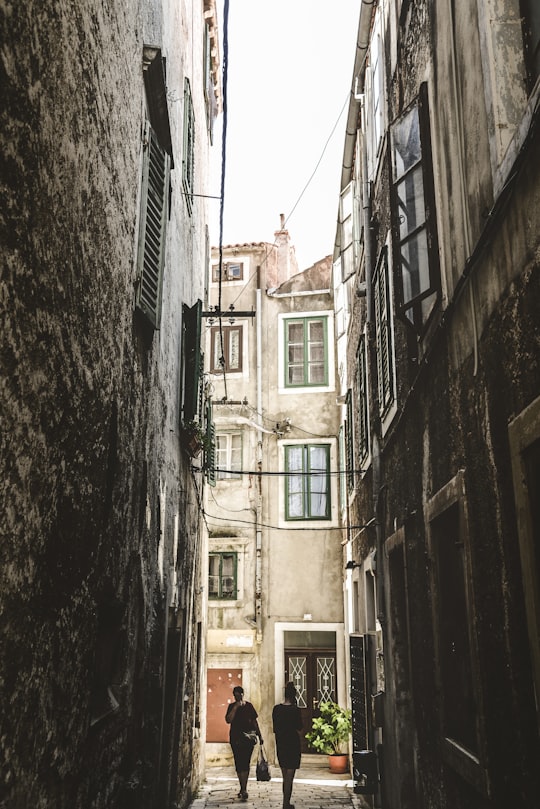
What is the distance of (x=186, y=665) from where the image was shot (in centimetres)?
1132

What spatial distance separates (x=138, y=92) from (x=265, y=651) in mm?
15294

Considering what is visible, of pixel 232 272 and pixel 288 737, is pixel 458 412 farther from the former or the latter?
pixel 232 272

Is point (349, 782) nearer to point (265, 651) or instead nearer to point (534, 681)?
point (265, 651)

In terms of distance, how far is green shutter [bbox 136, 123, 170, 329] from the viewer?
5969mm

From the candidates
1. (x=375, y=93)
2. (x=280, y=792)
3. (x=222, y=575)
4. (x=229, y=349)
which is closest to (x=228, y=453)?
(x=229, y=349)

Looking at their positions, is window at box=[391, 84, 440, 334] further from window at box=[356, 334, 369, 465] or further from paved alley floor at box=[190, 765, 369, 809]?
paved alley floor at box=[190, 765, 369, 809]

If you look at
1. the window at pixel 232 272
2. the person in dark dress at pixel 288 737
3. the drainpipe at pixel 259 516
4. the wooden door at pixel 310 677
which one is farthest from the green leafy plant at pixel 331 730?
the window at pixel 232 272

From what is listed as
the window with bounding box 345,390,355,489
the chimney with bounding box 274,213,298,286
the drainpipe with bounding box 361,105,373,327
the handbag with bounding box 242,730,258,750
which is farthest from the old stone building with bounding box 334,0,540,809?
the chimney with bounding box 274,213,298,286

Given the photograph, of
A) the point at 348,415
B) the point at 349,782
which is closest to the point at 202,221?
the point at 348,415

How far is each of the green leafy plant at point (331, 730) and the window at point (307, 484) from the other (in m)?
4.93

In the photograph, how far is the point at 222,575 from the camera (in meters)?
19.3

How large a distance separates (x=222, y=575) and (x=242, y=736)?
7.58 meters

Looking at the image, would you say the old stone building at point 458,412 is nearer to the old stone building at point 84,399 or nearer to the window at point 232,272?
the old stone building at point 84,399

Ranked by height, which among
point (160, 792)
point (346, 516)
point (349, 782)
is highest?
point (346, 516)
